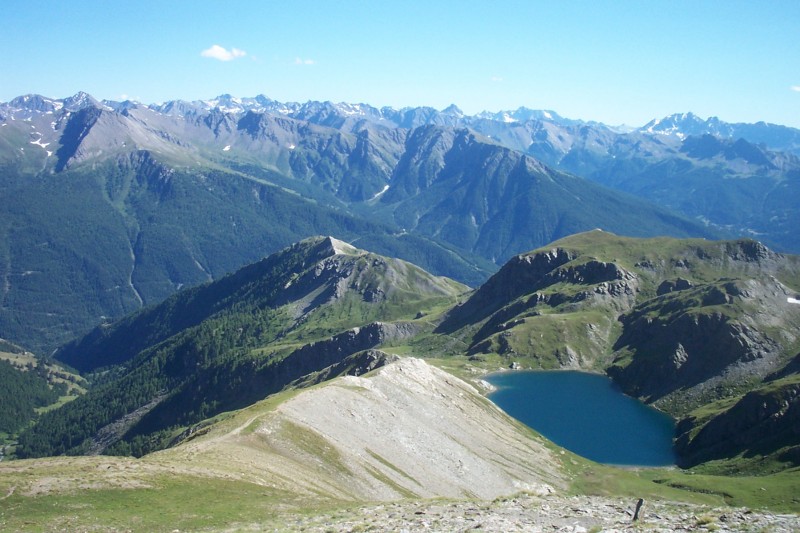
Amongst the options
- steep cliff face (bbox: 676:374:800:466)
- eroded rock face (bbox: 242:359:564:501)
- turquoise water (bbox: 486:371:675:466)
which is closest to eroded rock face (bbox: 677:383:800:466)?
steep cliff face (bbox: 676:374:800:466)

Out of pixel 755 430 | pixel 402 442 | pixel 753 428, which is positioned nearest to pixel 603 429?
pixel 753 428

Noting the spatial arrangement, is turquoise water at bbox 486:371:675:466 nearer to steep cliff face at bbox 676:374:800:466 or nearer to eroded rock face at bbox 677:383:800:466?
steep cliff face at bbox 676:374:800:466

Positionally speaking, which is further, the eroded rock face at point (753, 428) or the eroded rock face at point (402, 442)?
the eroded rock face at point (753, 428)

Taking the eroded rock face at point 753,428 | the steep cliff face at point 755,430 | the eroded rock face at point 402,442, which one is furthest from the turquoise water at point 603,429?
the eroded rock face at point 402,442

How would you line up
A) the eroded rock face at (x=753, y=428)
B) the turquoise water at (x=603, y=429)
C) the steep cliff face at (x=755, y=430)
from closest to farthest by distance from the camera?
the steep cliff face at (x=755, y=430), the eroded rock face at (x=753, y=428), the turquoise water at (x=603, y=429)

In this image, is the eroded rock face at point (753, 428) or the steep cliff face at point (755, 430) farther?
the eroded rock face at point (753, 428)

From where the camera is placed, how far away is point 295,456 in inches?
3440

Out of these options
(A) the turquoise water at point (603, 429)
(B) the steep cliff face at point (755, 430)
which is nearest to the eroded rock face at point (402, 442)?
(A) the turquoise water at point (603, 429)

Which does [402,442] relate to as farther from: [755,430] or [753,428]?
[753,428]

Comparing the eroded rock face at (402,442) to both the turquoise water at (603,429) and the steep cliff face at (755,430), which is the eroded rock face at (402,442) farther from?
the steep cliff face at (755,430)

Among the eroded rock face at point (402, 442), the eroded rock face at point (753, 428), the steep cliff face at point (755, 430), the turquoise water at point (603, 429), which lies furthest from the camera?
the turquoise water at point (603, 429)

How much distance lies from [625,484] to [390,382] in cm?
4939

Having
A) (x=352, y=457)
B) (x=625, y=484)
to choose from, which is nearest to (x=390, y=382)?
(x=352, y=457)

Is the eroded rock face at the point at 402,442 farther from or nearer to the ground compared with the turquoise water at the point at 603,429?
farther from the ground
